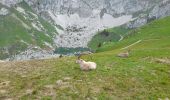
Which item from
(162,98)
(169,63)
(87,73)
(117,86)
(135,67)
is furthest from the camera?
(169,63)

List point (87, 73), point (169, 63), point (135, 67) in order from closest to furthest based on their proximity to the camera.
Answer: point (87, 73) < point (135, 67) < point (169, 63)

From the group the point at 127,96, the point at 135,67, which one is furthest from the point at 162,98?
the point at 135,67

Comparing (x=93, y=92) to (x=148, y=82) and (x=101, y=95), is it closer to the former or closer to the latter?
(x=101, y=95)

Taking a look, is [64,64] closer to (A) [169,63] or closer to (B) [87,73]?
(B) [87,73]

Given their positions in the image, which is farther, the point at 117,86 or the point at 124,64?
the point at 124,64

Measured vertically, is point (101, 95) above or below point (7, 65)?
below

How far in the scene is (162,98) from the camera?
3288 cm

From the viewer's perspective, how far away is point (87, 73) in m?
38.0

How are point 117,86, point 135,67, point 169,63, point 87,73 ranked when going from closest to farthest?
1. point 117,86
2. point 87,73
3. point 135,67
4. point 169,63

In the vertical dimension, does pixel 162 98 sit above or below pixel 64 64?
below

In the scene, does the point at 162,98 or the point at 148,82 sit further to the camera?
the point at 148,82

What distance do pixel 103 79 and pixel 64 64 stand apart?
7545 millimetres

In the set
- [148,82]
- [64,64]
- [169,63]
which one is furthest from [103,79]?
[169,63]

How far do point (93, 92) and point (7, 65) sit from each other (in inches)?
577
